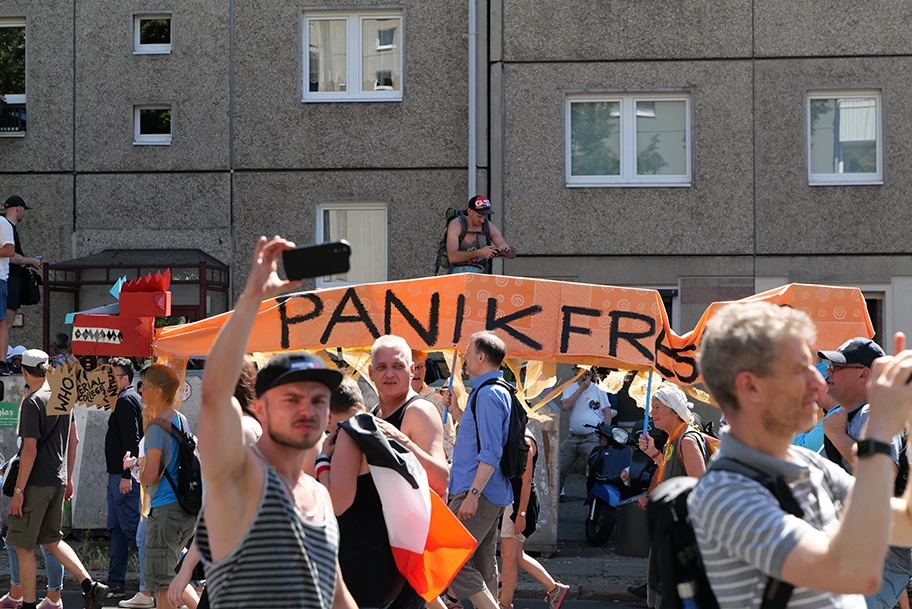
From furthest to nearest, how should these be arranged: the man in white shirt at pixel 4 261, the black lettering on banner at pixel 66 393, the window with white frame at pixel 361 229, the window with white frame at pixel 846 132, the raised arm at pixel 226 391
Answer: the window with white frame at pixel 361 229 < the window with white frame at pixel 846 132 < the man in white shirt at pixel 4 261 < the black lettering on banner at pixel 66 393 < the raised arm at pixel 226 391

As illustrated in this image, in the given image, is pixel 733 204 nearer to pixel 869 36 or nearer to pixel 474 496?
pixel 869 36

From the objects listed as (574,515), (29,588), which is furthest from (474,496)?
(574,515)

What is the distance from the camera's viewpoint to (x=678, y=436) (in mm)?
7480

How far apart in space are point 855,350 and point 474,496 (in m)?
2.55

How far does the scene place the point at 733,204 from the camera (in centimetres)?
1658

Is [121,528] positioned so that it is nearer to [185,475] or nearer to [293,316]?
[293,316]

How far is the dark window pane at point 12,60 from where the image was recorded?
1784 cm

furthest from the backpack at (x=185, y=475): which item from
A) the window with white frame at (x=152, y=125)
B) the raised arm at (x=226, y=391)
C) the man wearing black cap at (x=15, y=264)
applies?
the window with white frame at (x=152, y=125)

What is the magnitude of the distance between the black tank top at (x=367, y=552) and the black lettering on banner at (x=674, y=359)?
4160 mm

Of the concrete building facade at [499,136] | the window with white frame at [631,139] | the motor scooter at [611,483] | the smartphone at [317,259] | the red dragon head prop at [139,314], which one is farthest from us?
the window with white frame at [631,139]

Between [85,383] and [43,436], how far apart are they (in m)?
2.93

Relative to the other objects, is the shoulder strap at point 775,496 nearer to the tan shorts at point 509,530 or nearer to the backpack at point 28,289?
the tan shorts at point 509,530

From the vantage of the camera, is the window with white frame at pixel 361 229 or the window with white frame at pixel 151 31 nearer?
the window with white frame at pixel 361 229

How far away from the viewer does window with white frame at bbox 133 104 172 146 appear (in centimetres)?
1761
